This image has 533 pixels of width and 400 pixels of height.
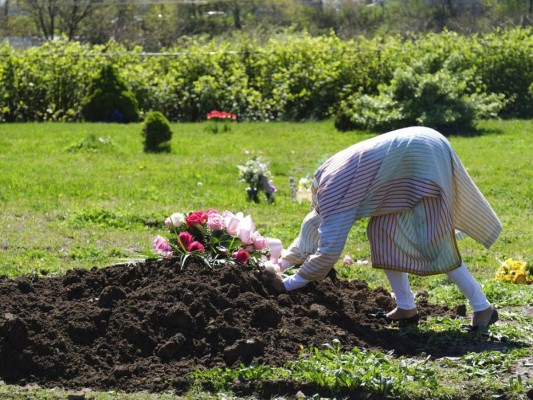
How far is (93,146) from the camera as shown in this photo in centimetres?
1490

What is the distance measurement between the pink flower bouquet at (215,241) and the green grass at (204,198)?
0.39 metres

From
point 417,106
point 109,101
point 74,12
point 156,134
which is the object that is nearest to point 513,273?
point 156,134

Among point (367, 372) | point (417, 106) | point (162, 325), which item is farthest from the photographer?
point (417, 106)

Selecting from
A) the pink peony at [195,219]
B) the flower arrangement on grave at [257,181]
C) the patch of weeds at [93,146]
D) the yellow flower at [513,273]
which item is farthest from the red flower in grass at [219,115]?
the pink peony at [195,219]

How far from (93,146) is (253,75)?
6.22 m

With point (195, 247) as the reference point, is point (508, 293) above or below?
below

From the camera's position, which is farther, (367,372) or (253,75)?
(253,75)

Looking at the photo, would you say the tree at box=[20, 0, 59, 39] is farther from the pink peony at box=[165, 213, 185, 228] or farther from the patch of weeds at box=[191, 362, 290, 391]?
the patch of weeds at box=[191, 362, 290, 391]

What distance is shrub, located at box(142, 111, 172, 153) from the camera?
1475 centimetres

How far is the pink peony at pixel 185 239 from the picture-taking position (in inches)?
272

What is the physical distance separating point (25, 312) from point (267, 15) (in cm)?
3355

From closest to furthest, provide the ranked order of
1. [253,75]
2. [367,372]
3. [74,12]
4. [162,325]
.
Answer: [367,372] < [162,325] < [253,75] < [74,12]

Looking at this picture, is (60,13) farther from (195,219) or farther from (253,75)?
(195,219)

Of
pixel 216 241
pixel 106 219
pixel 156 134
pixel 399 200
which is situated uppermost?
pixel 399 200
